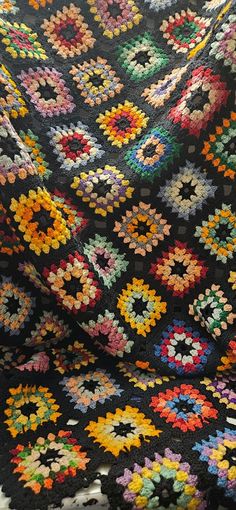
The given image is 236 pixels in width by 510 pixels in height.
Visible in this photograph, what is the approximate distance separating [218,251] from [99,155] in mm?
307

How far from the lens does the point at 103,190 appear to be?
3.21ft

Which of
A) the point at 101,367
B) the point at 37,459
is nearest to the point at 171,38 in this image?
the point at 101,367

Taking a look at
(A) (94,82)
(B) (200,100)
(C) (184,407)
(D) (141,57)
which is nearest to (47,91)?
(A) (94,82)

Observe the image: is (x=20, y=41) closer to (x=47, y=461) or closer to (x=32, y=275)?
(x=32, y=275)

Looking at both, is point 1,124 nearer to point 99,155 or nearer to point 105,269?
point 99,155

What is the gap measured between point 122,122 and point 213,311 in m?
0.43

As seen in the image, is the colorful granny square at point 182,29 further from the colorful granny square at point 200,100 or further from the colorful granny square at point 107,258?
the colorful granny square at point 107,258

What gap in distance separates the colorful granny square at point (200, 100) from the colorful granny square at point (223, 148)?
0.03 meters

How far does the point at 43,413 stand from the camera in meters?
0.83

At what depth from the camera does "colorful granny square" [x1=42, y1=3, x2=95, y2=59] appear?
3.40 ft

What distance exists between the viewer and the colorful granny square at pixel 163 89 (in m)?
0.97

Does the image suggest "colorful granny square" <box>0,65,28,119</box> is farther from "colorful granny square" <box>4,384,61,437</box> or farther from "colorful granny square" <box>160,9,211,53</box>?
"colorful granny square" <box>4,384,61,437</box>

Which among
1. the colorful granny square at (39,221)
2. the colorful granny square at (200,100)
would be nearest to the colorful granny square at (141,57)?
the colorful granny square at (200,100)

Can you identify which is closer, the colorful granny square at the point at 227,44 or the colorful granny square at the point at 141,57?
the colorful granny square at the point at 227,44
